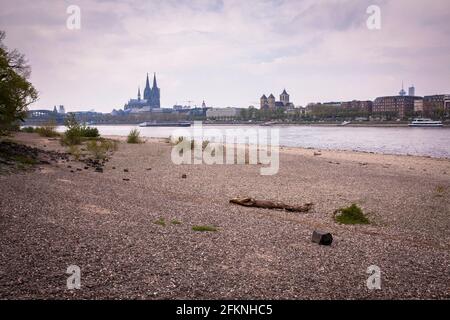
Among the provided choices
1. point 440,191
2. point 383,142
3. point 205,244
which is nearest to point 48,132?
point 205,244

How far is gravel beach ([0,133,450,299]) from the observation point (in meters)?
6.21

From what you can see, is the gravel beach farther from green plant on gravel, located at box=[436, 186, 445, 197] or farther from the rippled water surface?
the rippled water surface

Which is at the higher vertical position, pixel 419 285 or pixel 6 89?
pixel 6 89

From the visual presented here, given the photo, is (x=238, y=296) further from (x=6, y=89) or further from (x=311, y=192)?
(x=6, y=89)

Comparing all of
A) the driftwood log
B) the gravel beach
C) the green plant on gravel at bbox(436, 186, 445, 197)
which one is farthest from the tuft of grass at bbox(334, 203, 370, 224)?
the green plant on gravel at bbox(436, 186, 445, 197)

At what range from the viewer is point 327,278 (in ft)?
22.1

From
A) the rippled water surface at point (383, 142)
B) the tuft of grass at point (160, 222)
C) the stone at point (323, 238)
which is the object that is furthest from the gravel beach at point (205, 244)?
the rippled water surface at point (383, 142)
